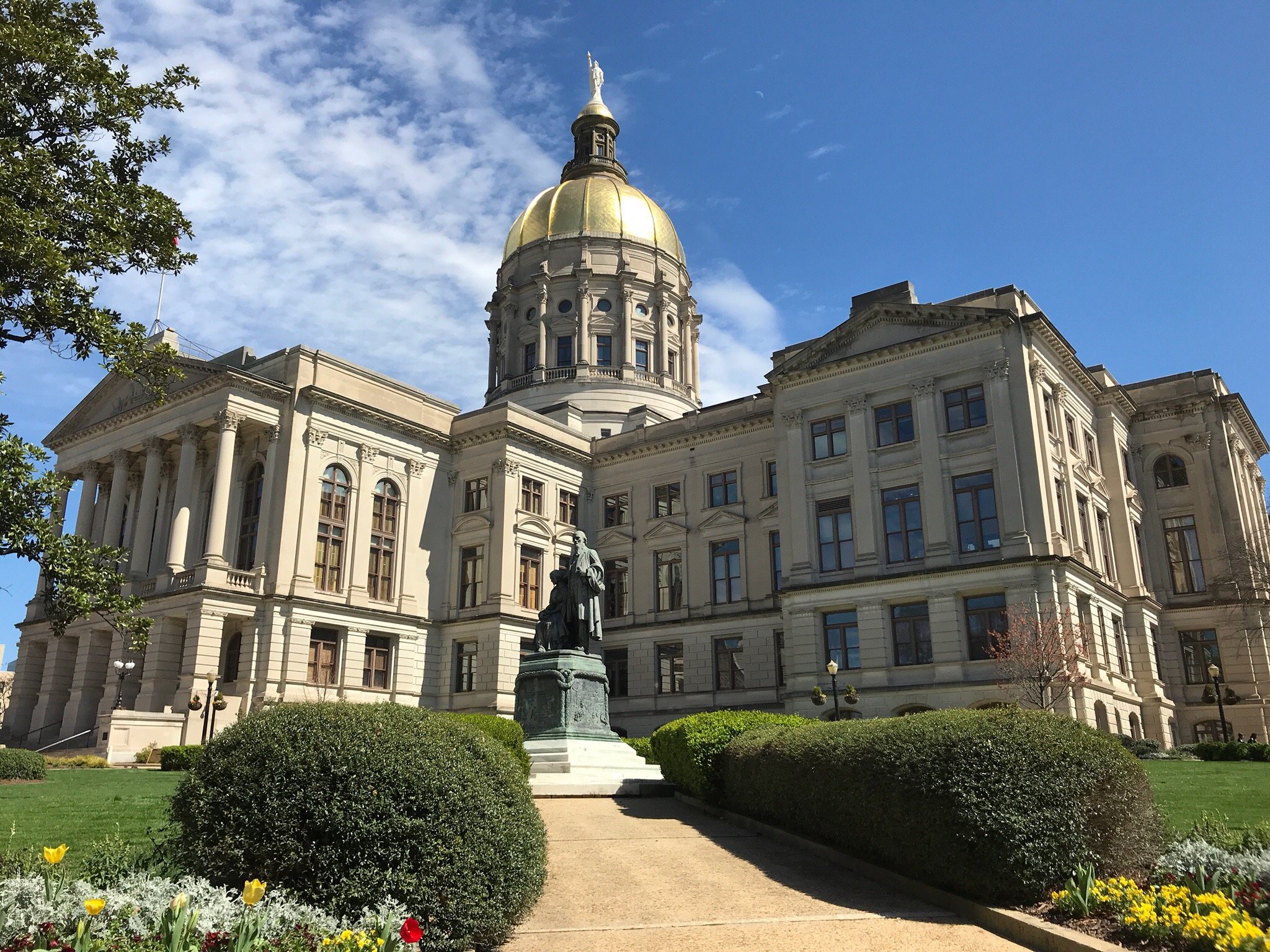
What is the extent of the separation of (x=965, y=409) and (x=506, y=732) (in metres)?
25.6

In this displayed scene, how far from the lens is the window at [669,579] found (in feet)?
159

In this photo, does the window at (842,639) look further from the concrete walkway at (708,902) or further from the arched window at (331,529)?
the concrete walkway at (708,902)

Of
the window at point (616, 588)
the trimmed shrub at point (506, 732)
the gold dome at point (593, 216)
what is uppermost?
the gold dome at point (593, 216)

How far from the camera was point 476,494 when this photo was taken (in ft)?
162

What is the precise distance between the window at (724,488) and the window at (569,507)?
784 cm

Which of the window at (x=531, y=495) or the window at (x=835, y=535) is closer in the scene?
the window at (x=835, y=535)

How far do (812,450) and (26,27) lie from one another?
33.8m

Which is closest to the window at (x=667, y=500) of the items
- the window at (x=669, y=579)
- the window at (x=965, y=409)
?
the window at (x=669, y=579)

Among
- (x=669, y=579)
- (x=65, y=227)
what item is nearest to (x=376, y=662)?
(x=669, y=579)

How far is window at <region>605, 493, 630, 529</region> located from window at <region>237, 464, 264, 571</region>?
1737 centimetres

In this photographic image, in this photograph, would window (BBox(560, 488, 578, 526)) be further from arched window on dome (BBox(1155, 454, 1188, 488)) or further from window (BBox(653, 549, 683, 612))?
arched window on dome (BBox(1155, 454, 1188, 488))

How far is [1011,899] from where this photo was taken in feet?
37.0

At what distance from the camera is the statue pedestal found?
2120cm

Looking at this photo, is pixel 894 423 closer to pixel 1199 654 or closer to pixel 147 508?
pixel 1199 654
